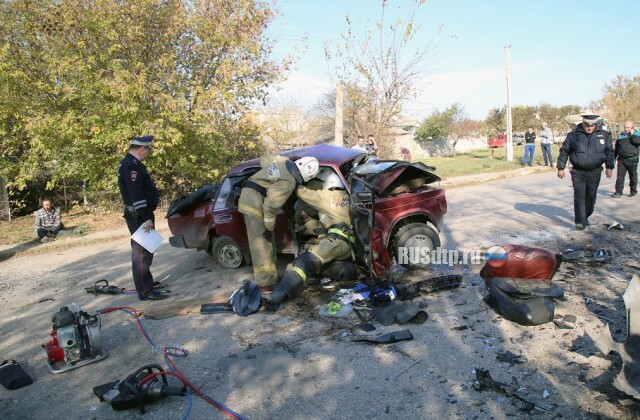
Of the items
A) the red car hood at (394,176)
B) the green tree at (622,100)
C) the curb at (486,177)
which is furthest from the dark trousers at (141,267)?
the green tree at (622,100)

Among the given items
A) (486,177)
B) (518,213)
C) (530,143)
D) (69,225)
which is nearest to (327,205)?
(518,213)

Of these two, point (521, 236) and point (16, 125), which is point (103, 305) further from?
point (16, 125)

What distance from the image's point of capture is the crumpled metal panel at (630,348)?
9.06 ft

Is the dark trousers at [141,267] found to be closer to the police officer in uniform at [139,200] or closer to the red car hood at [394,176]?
the police officer in uniform at [139,200]

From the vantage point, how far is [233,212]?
6.28m

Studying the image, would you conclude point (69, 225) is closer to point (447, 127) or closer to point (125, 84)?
point (125, 84)

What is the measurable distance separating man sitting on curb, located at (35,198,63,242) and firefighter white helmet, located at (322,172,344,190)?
800cm

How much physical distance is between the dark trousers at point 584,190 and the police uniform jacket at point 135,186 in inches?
247

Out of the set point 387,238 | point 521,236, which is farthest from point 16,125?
point 521,236

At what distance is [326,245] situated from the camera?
498 centimetres

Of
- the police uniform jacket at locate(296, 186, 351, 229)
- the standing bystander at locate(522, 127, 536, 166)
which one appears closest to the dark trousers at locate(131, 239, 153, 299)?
the police uniform jacket at locate(296, 186, 351, 229)

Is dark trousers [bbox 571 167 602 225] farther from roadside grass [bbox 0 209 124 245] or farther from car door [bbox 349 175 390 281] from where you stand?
roadside grass [bbox 0 209 124 245]

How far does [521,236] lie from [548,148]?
12.5 meters

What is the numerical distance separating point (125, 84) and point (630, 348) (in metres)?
10.7
